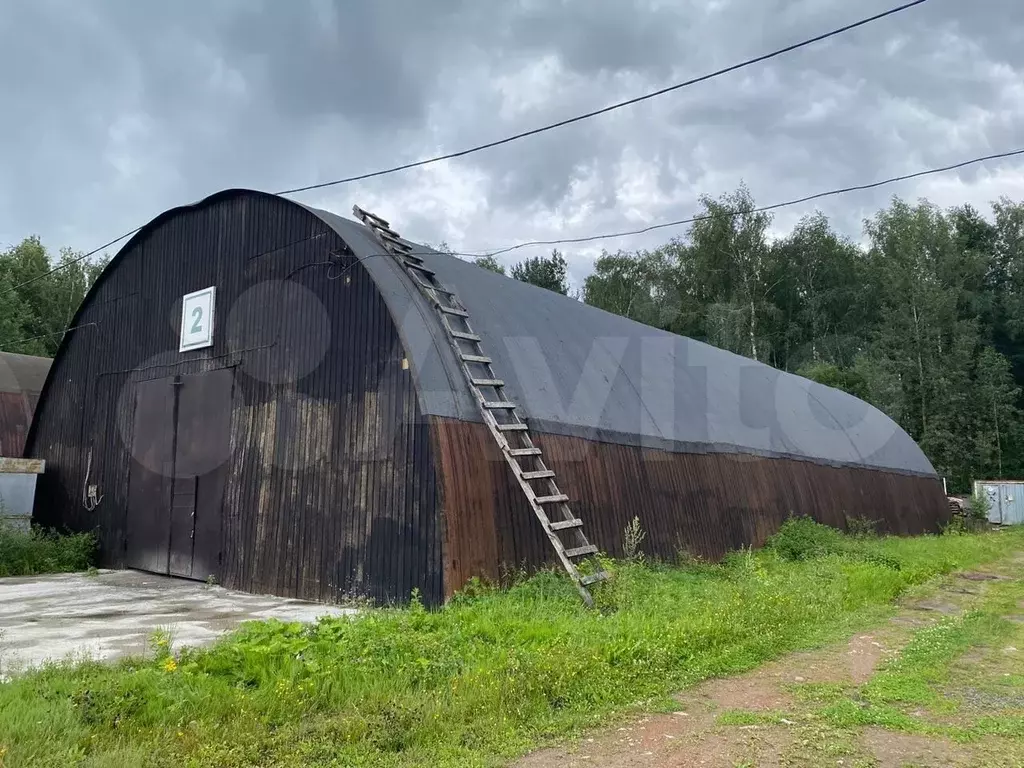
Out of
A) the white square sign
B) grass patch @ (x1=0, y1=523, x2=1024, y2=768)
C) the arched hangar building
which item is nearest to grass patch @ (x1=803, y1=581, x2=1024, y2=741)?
grass patch @ (x1=0, y1=523, x2=1024, y2=768)

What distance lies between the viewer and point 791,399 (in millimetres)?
21125

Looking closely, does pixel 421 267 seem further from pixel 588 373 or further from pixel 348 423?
pixel 588 373

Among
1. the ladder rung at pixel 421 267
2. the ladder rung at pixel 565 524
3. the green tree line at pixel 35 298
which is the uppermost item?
the green tree line at pixel 35 298

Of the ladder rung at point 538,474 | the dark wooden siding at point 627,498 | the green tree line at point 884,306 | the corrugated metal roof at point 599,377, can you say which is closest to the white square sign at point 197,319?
the corrugated metal roof at point 599,377

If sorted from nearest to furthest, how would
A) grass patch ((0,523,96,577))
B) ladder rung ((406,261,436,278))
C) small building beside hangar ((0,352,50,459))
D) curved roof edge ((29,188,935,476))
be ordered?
curved roof edge ((29,188,935,476)) → ladder rung ((406,261,436,278)) → grass patch ((0,523,96,577)) → small building beside hangar ((0,352,50,459))

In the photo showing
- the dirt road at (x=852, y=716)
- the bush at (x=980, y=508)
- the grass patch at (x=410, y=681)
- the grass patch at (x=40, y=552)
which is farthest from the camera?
the bush at (x=980, y=508)

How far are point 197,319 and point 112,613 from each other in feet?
17.5

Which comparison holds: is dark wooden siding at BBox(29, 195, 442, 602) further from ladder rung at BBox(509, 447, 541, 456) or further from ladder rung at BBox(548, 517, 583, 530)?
ladder rung at BBox(548, 517, 583, 530)

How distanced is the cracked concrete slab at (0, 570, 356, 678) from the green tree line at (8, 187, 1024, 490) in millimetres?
25149

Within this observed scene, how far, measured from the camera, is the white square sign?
12.5 metres

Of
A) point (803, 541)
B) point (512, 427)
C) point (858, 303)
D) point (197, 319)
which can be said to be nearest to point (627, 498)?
point (512, 427)

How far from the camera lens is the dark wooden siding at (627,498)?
9.09 m

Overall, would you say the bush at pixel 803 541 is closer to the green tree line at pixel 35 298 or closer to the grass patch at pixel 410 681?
the grass patch at pixel 410 681

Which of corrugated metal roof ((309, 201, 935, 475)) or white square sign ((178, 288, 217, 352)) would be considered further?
white square sign ((178, 288, 217, 352))
